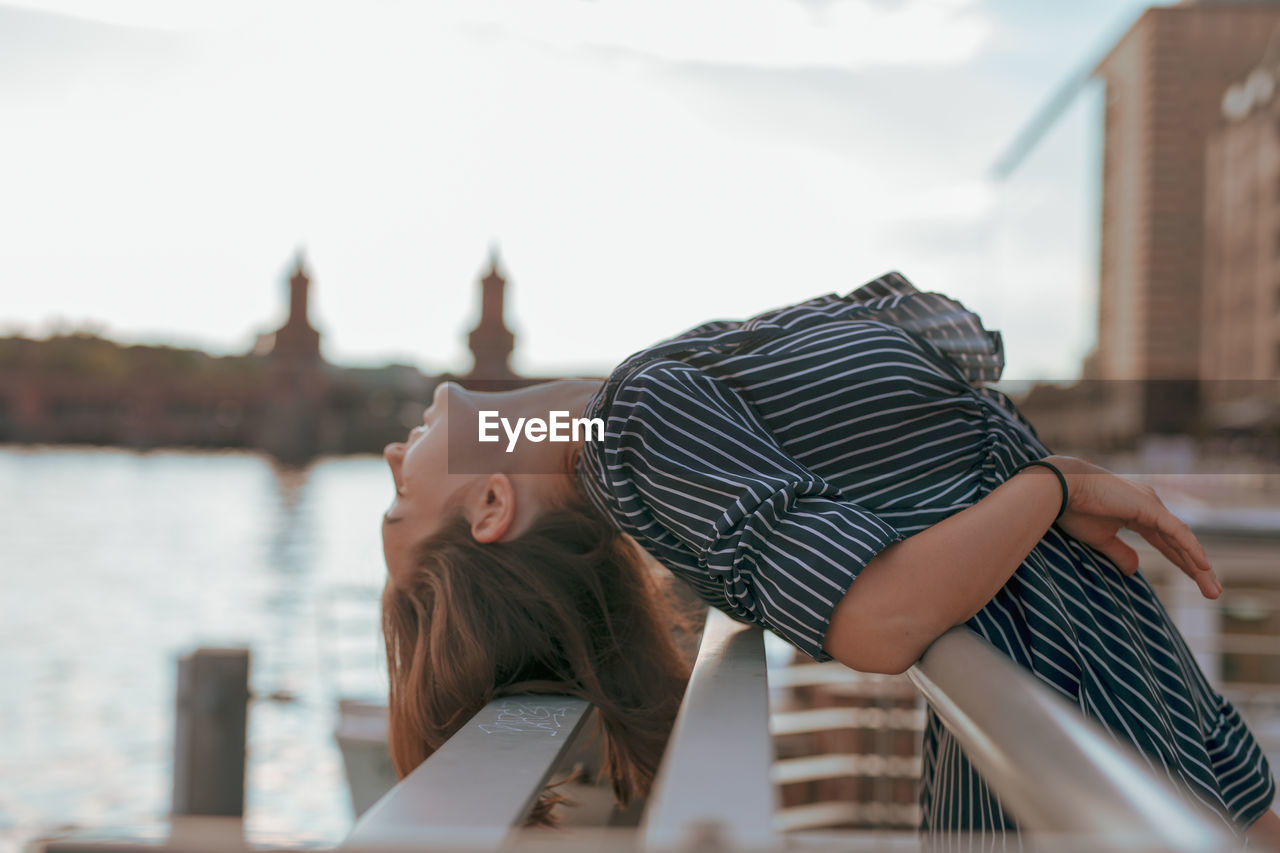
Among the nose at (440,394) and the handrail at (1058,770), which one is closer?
the handrail at (1058,770)

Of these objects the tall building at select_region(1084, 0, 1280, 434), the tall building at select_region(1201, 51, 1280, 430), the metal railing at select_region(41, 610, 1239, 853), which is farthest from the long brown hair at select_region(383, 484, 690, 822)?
the tall building at select_region(1201, 51, 1280, 430)

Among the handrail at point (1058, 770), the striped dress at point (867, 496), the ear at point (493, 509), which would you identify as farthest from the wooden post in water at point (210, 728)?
the handrail at point (1058, 770)

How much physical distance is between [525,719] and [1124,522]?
0.61 metres

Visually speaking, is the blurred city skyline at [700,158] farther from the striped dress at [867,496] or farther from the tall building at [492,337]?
the striped dress at [867,496]

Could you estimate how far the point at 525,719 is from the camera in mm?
848

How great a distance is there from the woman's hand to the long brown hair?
0.45 m

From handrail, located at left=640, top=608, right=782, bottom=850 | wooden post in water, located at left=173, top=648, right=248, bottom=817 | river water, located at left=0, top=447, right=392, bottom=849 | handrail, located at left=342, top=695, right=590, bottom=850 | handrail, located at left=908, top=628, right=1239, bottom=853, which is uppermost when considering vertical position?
handrail, located at left=908, top=628, right=1239, bottom=853

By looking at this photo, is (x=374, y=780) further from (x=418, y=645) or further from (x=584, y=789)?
(x=418, y=645)

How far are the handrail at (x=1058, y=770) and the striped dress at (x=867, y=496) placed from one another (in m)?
0.25

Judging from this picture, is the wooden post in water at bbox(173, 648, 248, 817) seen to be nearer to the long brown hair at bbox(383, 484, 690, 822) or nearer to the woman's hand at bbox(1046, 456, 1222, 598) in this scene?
the long brown hair at bbox(383, 484, 690, 822)

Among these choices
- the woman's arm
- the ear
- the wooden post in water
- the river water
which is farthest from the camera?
the river water

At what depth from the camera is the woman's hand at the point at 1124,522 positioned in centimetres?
94

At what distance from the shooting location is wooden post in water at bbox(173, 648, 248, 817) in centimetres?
226

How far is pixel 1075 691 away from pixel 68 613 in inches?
1181
